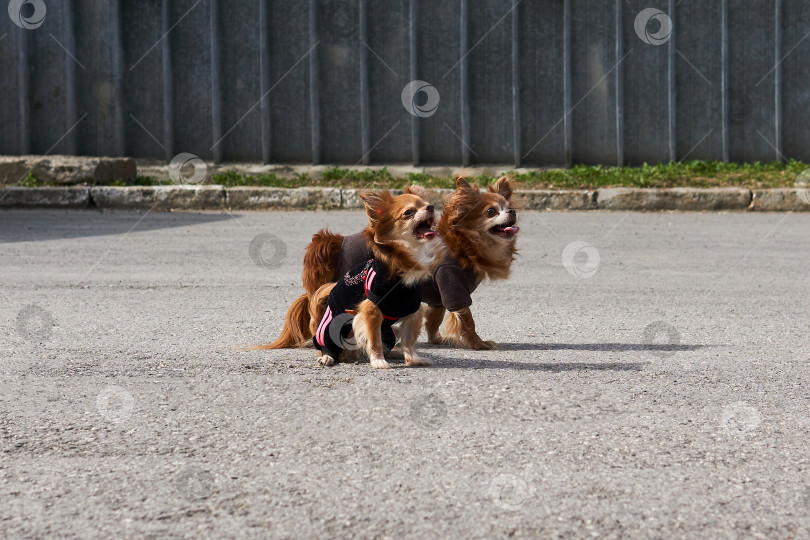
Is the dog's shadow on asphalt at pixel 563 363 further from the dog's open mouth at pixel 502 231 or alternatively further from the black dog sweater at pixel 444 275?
the dog's open mouth at pixel 502 231

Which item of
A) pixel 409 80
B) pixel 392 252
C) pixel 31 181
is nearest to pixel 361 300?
pixel 392 252

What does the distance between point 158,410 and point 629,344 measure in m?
2.75

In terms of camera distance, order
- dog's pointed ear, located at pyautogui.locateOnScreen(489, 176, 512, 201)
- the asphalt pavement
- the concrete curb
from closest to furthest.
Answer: the asphalt pavement
dog's pointed ear, located at pyautogui.locateOnScreen(489, 176, 512, 201)
the concrete curb

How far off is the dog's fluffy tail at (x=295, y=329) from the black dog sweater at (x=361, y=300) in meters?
0.34

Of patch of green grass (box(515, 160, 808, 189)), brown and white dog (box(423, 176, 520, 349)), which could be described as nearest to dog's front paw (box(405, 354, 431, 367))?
brown and white dog (box(423, 176, 520, 349))

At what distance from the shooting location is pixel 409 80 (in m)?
15.3

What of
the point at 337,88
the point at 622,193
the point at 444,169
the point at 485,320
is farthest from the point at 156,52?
the point at 485,320

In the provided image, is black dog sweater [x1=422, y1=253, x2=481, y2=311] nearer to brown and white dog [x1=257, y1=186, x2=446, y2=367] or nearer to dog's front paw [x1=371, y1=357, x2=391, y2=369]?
brown and white dog [x1=257, y1=186, x2=446, y2=367]

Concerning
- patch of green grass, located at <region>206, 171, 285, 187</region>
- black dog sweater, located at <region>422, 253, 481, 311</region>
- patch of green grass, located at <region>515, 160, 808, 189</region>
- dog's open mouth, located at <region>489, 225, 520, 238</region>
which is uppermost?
dog's open mouth, located at <region>489, 225, 520, 238</region>

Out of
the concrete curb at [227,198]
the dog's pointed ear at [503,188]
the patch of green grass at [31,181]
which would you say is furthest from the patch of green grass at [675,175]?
the dog's pointed ear at [503,188]

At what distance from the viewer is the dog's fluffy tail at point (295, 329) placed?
5.21 meters

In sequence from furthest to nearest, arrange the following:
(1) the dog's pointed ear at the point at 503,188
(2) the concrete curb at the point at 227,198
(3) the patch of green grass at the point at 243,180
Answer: (3) the patch of green grass at the point at 243,180 → (2) the concrete curb at the point at 227,198 → (1) the dog's pointed ear at the point at 503,188

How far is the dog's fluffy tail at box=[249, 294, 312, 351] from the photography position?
5.21 meters

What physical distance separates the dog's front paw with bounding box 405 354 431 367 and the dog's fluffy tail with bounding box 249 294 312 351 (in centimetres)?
71
